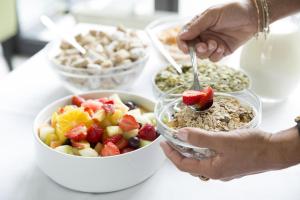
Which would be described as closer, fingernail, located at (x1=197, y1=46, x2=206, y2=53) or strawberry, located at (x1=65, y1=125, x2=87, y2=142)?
strawberry, located at (x1=65, y1=125, x2=87, y2=142)

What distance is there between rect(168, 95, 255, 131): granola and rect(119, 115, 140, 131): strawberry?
0.28ft

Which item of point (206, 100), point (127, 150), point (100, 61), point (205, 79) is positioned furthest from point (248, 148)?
point (100, 61)

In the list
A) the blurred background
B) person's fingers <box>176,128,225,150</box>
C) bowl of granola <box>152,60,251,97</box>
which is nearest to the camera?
person's fingers <box>176,128,225,150</box>

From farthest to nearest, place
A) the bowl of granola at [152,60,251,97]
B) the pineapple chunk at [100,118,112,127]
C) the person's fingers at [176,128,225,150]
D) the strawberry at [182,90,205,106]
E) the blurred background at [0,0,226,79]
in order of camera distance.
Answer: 1. the blurred background at [0,0,226,79]
2. the bowl of granola at [152,60,251,97]
3. the pineapple chunk at [100,118,112,127]
4. the strawberry at [182,90,205,106]
5. the person's fingers at [176,128,225,150]

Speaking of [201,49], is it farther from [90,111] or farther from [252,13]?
[90,111]

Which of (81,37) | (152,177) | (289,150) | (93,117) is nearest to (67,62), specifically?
(81,37)

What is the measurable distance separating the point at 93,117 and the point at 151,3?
4.86 feet

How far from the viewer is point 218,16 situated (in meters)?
1.06

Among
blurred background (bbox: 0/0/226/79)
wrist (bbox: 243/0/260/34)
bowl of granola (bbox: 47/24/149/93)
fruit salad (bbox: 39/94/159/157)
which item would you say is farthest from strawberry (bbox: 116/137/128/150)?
blurred background (bbox: 0/0/226/79)

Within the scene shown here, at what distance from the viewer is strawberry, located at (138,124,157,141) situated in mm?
882

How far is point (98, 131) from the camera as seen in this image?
88cm

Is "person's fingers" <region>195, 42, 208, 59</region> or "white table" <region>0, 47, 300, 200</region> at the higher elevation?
"person's fingers" <region>195, 42, 208, 59</region>

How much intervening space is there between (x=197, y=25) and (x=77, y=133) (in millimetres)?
379

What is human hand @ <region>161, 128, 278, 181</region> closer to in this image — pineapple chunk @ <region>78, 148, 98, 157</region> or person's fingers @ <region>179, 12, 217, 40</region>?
pineapple chunk @ <region>78, 148, 98, 157</region>
